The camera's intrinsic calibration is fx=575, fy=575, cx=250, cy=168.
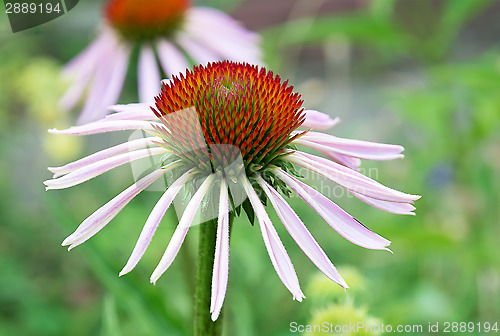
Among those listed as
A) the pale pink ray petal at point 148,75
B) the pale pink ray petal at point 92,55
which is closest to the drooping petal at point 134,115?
the pale pink ray petal at point 148,75

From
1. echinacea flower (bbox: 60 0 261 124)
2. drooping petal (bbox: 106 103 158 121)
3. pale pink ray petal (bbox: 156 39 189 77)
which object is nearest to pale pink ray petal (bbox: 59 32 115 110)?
echinacea flower (bbox: 60 0 261 124)

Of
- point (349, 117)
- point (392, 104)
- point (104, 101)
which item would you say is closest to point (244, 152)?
point (104, 101)

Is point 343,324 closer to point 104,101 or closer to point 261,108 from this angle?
point 261,108

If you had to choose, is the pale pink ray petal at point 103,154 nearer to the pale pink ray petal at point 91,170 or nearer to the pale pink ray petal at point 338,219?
the pale pink ray petal at point 91,170

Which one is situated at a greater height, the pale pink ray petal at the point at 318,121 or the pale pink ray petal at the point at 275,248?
the pale pink ray petal at the point at 318,121

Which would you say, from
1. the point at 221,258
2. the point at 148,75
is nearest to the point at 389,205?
the point at 221,258
